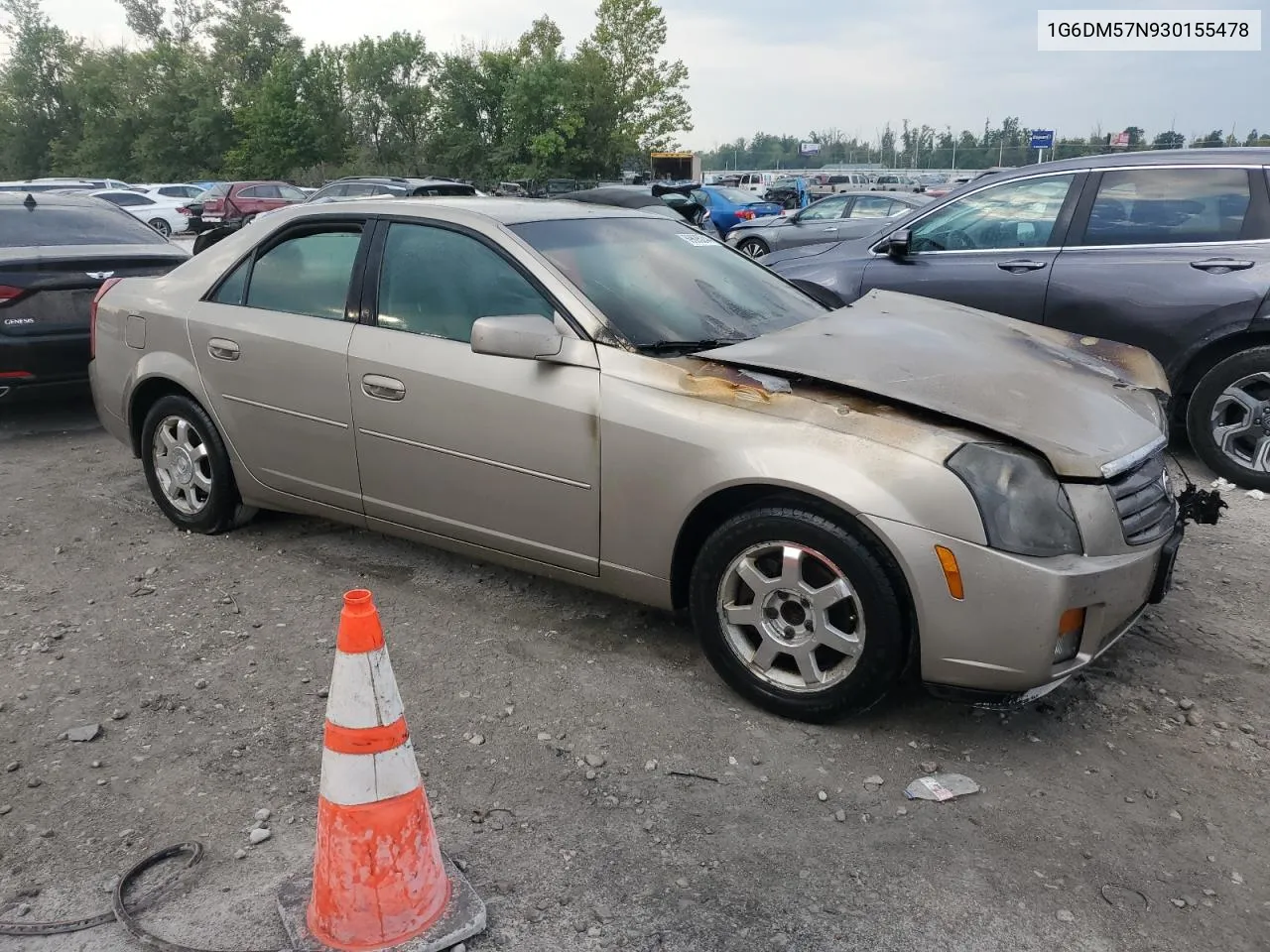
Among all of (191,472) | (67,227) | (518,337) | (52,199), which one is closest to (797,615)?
(518,337)

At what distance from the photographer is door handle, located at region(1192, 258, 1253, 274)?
5.25 m

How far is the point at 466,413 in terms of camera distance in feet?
12.0

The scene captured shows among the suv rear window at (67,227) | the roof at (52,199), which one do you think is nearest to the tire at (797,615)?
the suv rear window at (67,227)

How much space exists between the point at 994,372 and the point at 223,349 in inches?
126

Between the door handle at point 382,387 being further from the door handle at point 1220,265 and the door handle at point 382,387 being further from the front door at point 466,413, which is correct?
the door handle at point 1220,265

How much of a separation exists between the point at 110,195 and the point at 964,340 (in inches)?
1134

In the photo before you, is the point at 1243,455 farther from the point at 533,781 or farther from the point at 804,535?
the point at 533,781

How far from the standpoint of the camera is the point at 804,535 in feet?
9.74

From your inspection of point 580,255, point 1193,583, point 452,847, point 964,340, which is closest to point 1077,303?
point 1193,583

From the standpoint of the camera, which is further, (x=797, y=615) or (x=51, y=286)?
(x=51, y=286)

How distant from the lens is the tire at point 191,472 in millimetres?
4613

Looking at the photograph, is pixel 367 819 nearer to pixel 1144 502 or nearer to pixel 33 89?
pixel 1144 502

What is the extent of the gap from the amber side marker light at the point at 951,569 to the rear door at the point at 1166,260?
338cm

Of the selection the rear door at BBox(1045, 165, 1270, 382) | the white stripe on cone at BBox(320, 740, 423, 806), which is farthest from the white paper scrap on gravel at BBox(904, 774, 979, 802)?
the rear door at BBox(1045, 165, 1270, 382)
